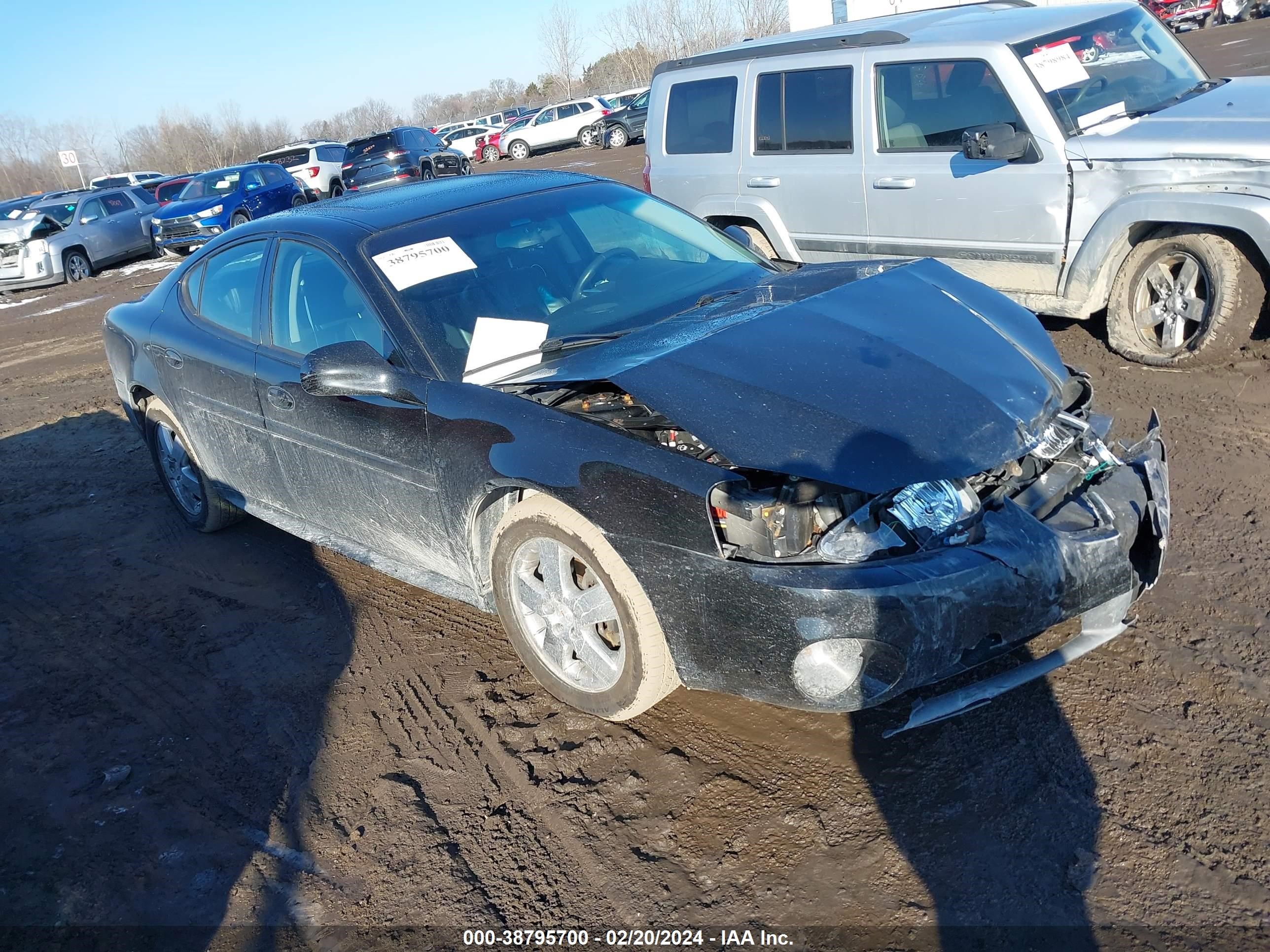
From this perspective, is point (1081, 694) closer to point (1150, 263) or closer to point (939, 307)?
point (939, 307)

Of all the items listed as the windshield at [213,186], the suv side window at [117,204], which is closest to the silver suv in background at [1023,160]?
the windshield at [213,186]

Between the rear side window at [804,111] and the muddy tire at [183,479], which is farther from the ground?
the rear side window at [804,111]

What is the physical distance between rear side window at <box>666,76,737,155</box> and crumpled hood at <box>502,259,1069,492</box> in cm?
379

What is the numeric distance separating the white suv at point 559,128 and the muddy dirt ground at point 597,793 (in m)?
31.8

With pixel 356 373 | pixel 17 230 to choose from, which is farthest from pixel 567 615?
pixel 17 230

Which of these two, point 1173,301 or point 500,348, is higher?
point 500,348

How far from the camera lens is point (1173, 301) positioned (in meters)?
5.39

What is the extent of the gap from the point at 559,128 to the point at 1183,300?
3119 cm

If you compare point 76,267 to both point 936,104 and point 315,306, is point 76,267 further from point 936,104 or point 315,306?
point 936,104

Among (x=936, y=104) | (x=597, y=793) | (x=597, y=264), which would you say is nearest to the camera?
(x=597, y=793)

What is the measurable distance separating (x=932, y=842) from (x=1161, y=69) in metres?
5.55

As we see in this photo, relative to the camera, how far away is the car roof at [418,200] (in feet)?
13.2

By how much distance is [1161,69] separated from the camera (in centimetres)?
604

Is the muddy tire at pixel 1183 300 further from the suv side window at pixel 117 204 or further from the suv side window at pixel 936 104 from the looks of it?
the suv side window at pixel 117 204
